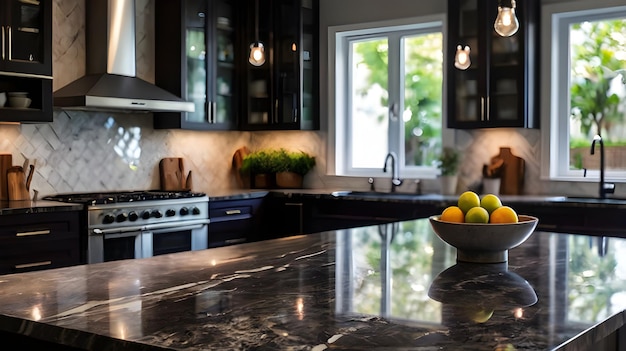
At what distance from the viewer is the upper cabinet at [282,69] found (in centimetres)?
611

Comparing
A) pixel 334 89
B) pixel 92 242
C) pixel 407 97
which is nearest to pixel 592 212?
pixel 407 97

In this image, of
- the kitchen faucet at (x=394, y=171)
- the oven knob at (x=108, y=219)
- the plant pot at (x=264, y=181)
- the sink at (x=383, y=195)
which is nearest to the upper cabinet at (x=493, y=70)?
the sink at (x=383, y=195)

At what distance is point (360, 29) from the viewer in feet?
20.0

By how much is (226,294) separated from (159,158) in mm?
4286

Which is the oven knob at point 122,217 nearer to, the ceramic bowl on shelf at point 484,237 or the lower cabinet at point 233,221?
the lower cabinet at point 233,221

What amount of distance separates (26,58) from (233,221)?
1944mm

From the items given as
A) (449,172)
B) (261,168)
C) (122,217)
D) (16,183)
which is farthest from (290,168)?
(16,183)

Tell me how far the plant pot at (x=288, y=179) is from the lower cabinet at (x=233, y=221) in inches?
19.1

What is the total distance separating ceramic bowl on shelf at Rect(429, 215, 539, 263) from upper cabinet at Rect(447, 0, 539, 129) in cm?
293

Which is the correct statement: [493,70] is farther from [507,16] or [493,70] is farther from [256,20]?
[507,16]

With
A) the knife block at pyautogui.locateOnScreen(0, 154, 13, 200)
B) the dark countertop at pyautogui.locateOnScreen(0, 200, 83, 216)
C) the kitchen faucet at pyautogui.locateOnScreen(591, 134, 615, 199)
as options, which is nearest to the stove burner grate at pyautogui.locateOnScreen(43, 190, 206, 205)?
the dark countertop at pyautogui.locateOnScreen(0, 200, 83, 216)

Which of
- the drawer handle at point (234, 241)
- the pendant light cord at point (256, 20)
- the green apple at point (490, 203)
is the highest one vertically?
the pendant light cord at point (256, 20)

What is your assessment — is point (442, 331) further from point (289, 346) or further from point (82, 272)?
point (82, 272)

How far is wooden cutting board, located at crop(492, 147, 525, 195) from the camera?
5328mm
